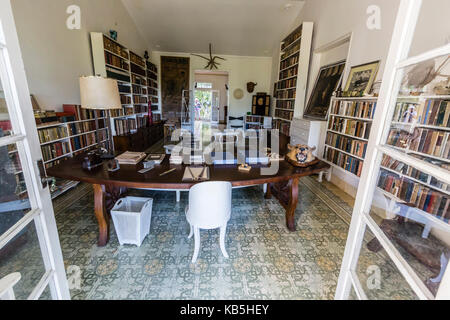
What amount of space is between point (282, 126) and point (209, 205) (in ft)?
14.8

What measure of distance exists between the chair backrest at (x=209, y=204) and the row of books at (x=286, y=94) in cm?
391

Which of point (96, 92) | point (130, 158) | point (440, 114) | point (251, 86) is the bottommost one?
point (130, 158)

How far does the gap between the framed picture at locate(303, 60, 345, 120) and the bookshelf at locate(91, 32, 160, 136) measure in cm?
415

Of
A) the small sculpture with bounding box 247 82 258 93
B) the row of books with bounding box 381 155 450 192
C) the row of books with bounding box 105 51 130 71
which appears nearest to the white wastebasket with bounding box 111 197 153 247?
the row of books with bounding box 381 155 450 192

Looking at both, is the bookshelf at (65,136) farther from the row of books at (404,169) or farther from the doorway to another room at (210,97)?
the doorway to another room at (210,97)

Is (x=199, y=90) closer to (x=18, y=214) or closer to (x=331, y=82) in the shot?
(x=331, y=82)

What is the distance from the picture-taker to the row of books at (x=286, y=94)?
4.82m

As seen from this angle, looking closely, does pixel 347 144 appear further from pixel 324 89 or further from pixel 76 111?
pixel 76 111

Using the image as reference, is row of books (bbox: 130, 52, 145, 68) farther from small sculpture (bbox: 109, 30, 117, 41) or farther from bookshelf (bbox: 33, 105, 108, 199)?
bookshelf (bbox: 33, 105, 108, 199)

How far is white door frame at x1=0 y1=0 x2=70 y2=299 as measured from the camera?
0.71m

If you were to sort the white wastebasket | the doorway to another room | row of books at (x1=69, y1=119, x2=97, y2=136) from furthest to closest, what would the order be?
the doorway to another room
row of books at (x1=69, y1=119, x2=97, y2=136)
the white wastebasket

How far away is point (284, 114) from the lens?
215 inches

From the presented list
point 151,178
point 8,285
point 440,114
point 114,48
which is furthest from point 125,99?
point 440,114

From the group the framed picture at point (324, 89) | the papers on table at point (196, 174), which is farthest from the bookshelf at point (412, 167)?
the framed picture at point (324, 89)
